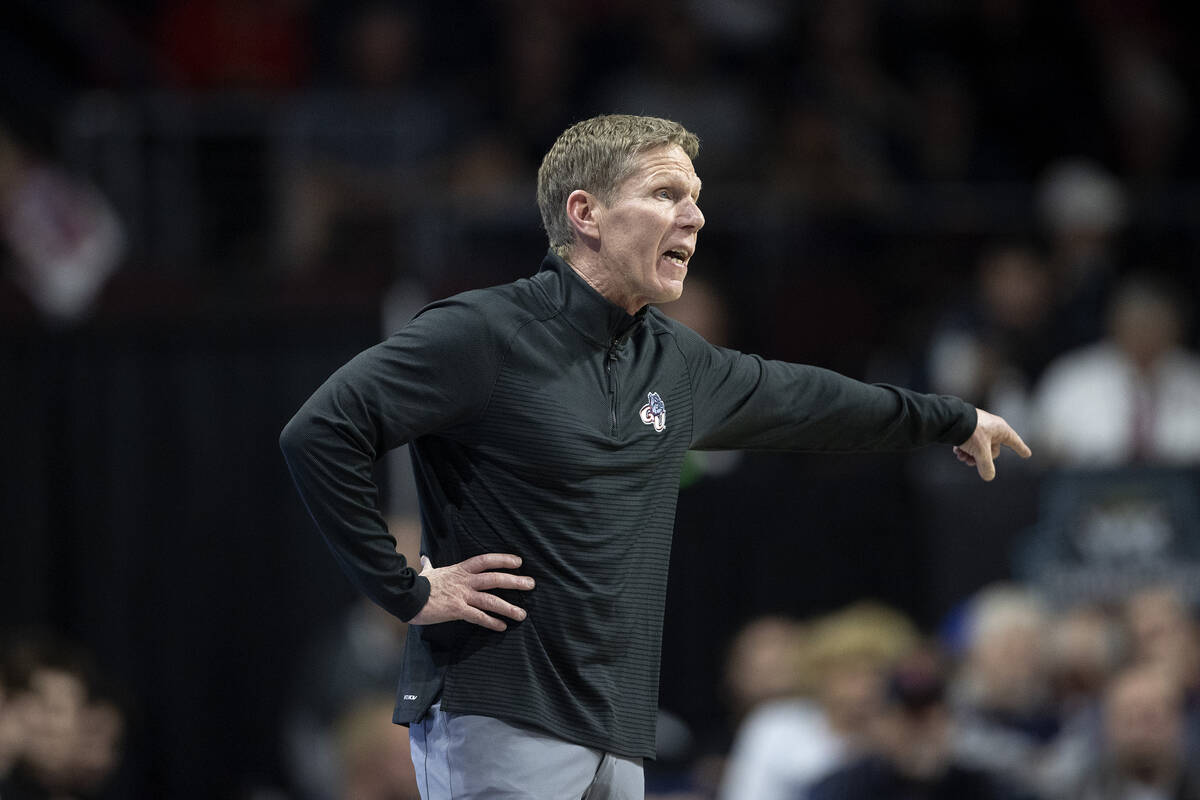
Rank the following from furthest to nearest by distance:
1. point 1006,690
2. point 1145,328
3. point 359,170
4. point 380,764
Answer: point 359,170, point 1145,328, point 1006,690, point 380,764

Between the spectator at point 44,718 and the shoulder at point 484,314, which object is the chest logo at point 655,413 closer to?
the shoulder at point 484,314

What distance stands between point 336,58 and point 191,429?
2.58 metres

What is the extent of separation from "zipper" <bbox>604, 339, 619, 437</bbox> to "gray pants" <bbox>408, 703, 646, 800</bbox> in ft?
1.89

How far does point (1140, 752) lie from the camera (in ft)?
20.7

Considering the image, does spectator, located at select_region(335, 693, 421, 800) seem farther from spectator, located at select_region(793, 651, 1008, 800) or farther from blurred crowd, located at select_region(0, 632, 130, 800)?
spectator, located at select_region(793, 651, 1008, 800)

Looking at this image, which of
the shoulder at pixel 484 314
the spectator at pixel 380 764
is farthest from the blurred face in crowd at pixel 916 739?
the shoulder at pixel 484 314

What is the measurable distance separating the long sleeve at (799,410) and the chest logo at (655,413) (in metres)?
0.11

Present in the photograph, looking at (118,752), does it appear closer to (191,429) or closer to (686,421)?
(191,429)

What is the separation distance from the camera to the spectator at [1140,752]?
6.30 metres

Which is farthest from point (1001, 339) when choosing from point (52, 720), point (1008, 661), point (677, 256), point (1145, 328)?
point (677, 256)

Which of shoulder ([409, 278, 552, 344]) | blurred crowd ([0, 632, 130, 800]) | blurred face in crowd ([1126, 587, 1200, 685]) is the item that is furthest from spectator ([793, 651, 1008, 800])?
shoulder ([409, 278, 552, 344])

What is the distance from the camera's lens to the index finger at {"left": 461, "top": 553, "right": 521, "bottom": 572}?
3.10 m

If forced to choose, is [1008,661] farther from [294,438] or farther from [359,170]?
[294,438]

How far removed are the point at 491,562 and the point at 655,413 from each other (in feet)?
1.45
